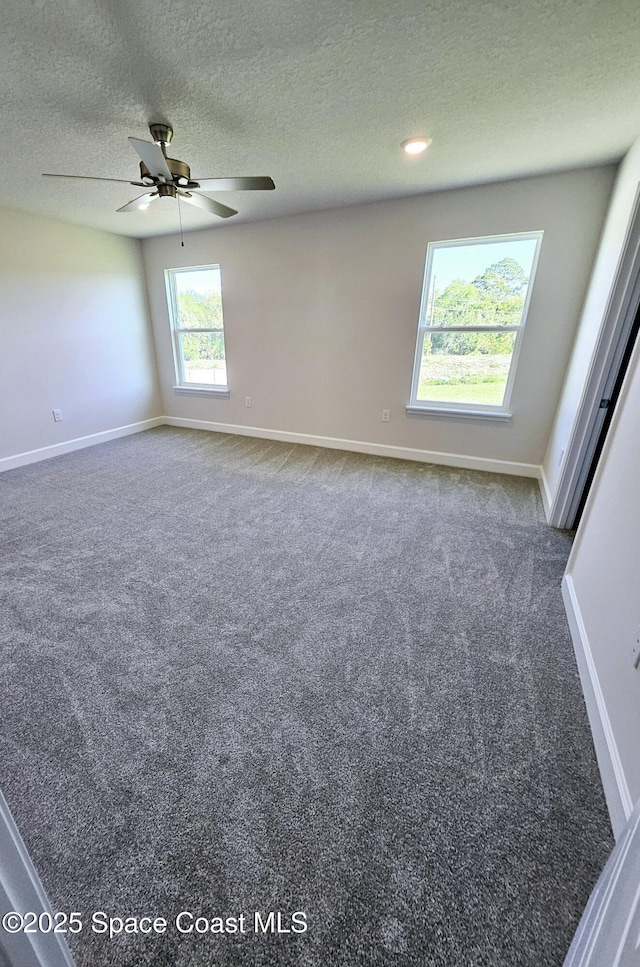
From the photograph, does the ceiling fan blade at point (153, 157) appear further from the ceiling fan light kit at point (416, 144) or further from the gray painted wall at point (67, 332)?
the gray painted wall at point (67, 332)

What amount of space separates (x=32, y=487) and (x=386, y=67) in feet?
12.4

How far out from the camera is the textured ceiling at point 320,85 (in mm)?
1352

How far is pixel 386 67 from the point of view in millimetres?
1605

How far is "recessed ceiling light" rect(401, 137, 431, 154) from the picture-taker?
2189mm

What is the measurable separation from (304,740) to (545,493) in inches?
108

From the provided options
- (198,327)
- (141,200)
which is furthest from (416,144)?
(198,327)

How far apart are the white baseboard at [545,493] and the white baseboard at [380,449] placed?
12cm

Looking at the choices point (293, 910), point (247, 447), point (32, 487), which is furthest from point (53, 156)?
point (293, 910)

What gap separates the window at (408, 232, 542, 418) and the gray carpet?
1633 mm

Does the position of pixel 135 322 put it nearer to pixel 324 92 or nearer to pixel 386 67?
pixel 324 92

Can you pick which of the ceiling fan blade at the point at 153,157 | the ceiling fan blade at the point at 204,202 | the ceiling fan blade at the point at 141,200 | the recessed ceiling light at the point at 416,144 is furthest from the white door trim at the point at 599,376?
the ceiling fan blade at the point at 141,200

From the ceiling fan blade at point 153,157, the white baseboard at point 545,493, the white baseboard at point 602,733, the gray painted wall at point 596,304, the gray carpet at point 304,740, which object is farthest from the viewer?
the white baseboard at point 545,493

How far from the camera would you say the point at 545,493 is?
301 centimetres

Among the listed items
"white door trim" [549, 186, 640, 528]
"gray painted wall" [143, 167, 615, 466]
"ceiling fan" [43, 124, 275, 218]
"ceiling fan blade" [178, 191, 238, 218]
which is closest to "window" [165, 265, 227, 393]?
"gray painted wall" [143, 167, 615, 466]
